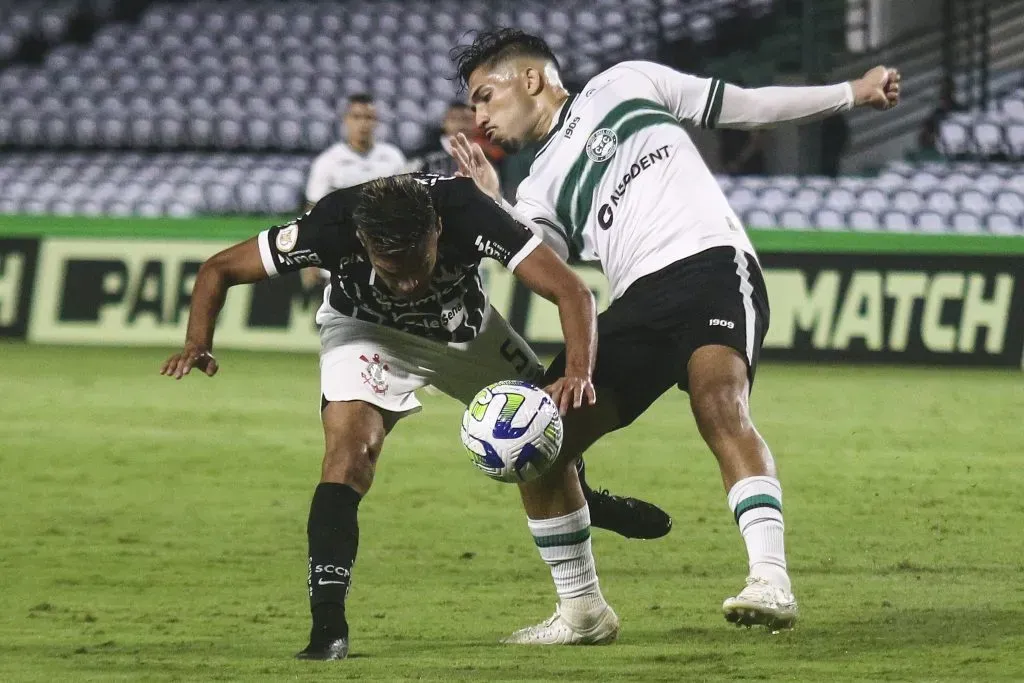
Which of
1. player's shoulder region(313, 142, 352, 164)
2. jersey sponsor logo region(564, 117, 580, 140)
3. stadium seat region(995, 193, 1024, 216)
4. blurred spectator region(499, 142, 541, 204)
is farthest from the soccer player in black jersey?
stadium seat region(995, 193, 1024, 216)

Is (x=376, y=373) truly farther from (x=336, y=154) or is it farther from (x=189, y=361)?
(x=336, y=154)

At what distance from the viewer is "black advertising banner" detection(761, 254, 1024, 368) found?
46.0 ft

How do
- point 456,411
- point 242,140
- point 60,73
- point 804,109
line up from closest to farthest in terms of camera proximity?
point 804,109
point 456,411
point 242,140
point 60,73

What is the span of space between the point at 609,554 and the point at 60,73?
16840 mm

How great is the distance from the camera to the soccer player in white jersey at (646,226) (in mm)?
5059

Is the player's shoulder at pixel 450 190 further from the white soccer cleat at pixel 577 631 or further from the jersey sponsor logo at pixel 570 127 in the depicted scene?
the white soccer cleat at pixel 577 631

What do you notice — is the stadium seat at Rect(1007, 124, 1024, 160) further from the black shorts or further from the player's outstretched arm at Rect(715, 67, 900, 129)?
the black shorts

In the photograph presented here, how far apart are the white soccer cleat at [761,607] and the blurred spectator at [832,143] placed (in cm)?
1522

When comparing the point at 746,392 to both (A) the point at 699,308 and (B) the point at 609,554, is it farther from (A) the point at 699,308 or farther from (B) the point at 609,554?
(B) the point at 609,554

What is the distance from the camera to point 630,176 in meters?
5.45

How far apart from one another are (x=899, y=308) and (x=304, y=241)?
32.1ft

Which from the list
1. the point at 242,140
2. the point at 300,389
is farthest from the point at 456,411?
the point at 242,140

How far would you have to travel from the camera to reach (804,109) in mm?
5594

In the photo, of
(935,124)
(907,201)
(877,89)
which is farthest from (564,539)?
(935,124)
